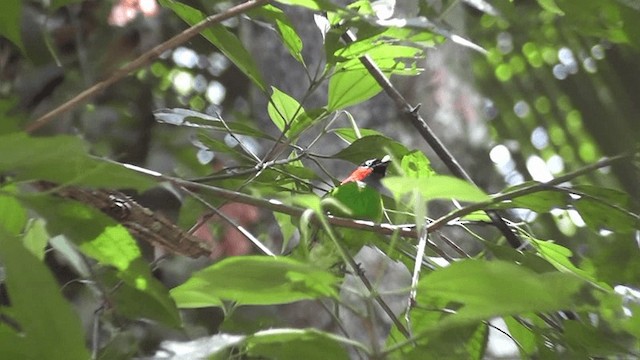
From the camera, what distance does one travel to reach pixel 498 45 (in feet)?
4.37

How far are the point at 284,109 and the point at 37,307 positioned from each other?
0.22 meters

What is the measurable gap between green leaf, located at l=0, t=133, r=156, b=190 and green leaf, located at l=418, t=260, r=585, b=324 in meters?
0.10

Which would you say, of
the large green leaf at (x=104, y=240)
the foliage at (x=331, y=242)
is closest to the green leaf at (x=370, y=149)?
the foliage at (x=331, y=242)

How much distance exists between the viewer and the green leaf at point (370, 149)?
0.40 meters

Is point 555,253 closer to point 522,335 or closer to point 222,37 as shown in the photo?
point 522,335

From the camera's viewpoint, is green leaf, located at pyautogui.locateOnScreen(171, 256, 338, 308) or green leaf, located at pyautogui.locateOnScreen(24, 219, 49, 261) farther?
green leaf, located at pyautogui.locateOnScreen(24, 219, 49, 261)

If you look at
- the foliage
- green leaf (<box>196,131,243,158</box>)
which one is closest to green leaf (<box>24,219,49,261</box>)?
the foliage

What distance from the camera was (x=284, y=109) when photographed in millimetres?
431

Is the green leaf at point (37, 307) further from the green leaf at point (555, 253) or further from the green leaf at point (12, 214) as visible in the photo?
the green leaf at point (555, 253)

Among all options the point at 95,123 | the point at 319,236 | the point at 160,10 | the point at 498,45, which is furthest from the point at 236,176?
the point at 498,45

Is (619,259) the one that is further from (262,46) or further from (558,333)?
(262,46)

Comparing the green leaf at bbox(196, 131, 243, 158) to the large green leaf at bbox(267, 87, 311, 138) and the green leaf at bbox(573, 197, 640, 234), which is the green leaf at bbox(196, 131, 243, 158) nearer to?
the large green leaf at bbox(267, 87, 311, 138)

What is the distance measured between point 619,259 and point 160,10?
648 mm

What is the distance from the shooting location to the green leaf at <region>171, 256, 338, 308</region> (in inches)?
8.5
